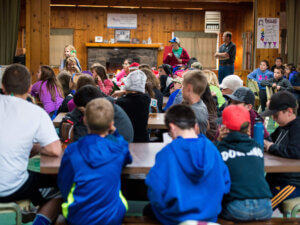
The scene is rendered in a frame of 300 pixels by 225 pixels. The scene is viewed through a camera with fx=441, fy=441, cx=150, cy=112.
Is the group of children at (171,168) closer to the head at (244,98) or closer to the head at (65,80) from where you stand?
the head at (244,98)

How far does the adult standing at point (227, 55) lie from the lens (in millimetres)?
9906

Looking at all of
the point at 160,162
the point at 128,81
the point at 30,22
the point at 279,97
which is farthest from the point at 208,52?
the point at 160,162

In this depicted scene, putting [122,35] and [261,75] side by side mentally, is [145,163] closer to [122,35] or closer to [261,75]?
[261,75]

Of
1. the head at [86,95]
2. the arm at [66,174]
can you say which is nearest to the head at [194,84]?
the head at [86,95]

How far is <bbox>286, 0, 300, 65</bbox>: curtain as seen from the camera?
35.9 ft

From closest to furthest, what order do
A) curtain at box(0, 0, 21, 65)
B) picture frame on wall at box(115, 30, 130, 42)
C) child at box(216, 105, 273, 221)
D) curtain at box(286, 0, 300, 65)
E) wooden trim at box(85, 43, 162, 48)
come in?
child at box(216, 105, 273, 221) < curtain at box(0, 0, 21, 65) < curtain at box(286, 0, 300, 65) < wooden trim at box(85, 43, 162, 48) < picture frame on wall at box(115, 30, 130, 42)

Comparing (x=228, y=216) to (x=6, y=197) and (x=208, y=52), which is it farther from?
(x=208, y=52)

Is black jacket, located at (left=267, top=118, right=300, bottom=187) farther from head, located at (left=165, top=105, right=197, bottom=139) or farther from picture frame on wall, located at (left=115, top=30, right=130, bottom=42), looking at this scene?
picture frame on wall, located at (left=115, top=30, right=130, bottom=42)

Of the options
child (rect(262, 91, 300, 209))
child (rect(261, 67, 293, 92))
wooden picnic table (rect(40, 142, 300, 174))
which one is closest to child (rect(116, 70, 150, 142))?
wooden picnic table (rect(40, 142, 300, 174))

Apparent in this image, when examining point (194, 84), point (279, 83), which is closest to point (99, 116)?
point (194, 84)

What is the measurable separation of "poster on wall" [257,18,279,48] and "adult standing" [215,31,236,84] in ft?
3.85

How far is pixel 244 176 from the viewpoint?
2.49 m

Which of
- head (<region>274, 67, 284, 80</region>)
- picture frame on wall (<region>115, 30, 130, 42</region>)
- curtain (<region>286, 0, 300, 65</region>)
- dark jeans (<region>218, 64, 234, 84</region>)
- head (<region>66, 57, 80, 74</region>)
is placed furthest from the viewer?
picture frame on wall (<region>115, 30, 130, 42</region>)

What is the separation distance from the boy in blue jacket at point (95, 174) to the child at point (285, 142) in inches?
44.3
